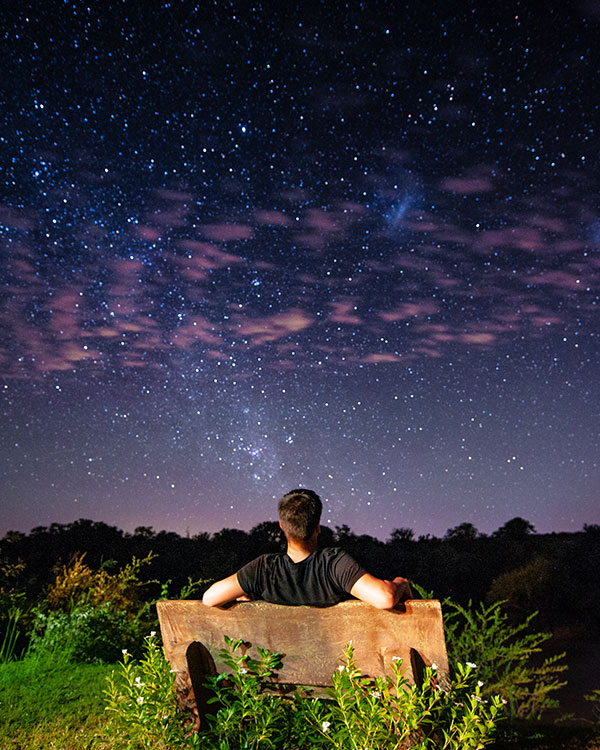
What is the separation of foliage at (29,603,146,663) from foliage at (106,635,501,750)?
3654mm

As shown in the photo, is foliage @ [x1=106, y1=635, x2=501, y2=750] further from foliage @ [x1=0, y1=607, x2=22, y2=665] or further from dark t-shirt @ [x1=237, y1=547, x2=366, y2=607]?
foliage @ [x1=0, y1=607, x2=22, y2=665]

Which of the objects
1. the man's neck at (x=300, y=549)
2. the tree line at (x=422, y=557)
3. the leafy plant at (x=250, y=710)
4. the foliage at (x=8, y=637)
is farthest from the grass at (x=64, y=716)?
the tree line at (x=422, y=557)

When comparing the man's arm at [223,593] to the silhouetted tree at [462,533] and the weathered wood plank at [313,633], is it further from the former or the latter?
the silhouetted tree at [462,533]

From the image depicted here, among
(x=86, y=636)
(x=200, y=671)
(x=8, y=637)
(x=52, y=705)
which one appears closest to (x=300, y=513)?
(x=200, y=671)

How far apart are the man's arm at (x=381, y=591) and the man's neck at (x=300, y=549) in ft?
1.48

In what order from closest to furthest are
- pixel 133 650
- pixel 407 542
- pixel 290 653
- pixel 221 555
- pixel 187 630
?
pixel 290 653
pixel 187 630
pixel 133 650
pixel 221 555
pixel 407 542

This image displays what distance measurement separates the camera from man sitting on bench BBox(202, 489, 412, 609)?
2799 mm

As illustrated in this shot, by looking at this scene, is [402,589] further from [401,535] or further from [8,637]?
[401,535]

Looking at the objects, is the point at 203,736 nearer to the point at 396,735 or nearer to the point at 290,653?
the point at 290,653

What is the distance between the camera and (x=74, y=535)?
1498 centimetres

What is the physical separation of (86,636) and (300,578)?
176 inches

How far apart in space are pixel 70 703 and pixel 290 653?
2974 mm

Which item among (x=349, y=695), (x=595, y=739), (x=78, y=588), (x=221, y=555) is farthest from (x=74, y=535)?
(x=349, y=695)

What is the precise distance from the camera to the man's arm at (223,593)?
2.79 meters
